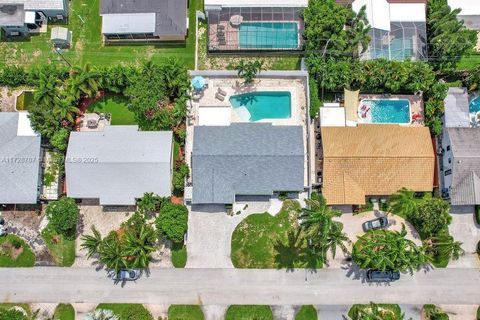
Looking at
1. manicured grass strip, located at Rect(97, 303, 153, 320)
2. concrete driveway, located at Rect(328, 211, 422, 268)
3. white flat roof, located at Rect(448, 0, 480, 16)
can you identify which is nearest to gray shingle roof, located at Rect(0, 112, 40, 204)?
manicured grass strip, located at Rect(97, 303, 153, 320)

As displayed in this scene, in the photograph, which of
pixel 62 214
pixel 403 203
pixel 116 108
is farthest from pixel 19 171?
pixel 403 203

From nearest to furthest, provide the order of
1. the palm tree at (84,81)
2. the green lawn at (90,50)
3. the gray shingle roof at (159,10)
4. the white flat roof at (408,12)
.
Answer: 1. the palm tree at (84,81)
2. the gray shingle roof at (159,10)
3. the white flat roof at (408,12)
4. the green lawn at (90,50)

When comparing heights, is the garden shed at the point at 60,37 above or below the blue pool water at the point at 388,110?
above

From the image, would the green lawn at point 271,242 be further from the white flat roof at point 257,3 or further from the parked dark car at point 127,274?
the white flat roof at point 257,3

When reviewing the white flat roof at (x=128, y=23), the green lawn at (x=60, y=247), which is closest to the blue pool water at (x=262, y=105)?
the white flat roof at (x=128, y=23)

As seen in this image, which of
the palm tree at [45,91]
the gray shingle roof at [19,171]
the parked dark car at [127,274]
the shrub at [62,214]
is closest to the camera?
the shrub at [62,214]

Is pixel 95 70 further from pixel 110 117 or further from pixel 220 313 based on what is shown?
pixel 220 313

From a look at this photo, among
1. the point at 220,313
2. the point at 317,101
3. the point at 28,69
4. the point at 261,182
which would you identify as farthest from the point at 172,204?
the point at 28,69

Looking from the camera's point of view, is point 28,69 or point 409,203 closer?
point 409,203
